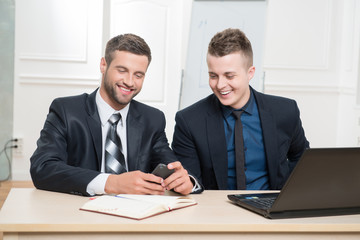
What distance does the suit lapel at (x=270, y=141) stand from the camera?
6.91ft

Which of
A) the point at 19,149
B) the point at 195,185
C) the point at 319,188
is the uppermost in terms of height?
the point at 319,188

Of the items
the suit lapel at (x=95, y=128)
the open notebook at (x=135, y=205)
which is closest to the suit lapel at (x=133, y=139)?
the suit lapel at (x=95, y=128)

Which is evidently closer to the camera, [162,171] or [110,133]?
[162,171]

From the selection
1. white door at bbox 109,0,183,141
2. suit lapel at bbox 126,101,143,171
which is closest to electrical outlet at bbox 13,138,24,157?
white door at bbox 109,0,183,141

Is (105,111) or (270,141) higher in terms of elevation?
(105,111)

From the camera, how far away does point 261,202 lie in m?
1.48

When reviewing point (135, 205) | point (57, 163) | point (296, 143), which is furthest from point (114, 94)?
point (296, 143)

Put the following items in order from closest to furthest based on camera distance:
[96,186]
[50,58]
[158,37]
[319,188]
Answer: [319,188]
[96,186]
[50,58]
[158,37]

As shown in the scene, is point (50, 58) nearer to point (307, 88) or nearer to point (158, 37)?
point (158, 37)

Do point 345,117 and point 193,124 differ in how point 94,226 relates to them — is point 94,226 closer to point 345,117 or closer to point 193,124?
point 193,124

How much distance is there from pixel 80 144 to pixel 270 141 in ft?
2.71

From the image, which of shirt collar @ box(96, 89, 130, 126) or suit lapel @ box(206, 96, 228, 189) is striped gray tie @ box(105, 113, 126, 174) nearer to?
shirt collar @ box(96, 89, 130, 126)

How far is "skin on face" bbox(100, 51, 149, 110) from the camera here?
202 centimetres

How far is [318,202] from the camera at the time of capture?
141 centimetres
